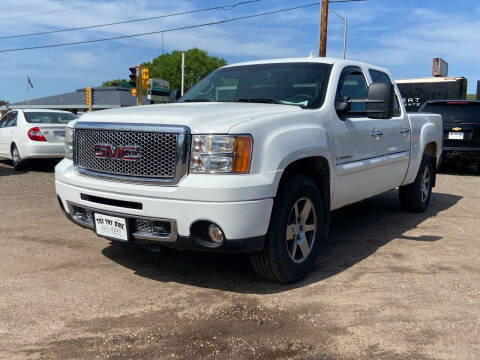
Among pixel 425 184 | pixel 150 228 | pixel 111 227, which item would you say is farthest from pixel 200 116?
pixel 425 184

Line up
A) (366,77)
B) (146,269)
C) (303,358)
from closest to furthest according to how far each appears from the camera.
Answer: (303,358) < (146,269) < (366,77)

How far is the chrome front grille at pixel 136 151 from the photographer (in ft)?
11.2

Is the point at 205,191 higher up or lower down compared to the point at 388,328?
higher up

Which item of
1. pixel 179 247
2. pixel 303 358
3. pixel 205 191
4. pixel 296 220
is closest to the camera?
pixel 303 358

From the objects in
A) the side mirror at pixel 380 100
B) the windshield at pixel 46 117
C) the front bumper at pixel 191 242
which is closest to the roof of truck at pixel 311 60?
the side mirror at pixel 380 100

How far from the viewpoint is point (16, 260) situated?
14.8ft

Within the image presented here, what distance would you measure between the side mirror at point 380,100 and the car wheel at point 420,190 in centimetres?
245

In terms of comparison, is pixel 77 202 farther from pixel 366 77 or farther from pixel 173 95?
pixel 366 77

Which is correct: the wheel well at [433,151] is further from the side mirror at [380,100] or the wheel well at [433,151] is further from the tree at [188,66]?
the tree at [188,66]

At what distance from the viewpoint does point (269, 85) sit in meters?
4.77

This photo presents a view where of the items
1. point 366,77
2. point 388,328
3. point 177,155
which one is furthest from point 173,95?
point 388,328

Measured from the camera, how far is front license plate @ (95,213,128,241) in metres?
3.63

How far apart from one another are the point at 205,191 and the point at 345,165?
67.0 inches

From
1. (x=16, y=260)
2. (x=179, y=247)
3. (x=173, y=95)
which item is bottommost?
(x=16, y=260)
